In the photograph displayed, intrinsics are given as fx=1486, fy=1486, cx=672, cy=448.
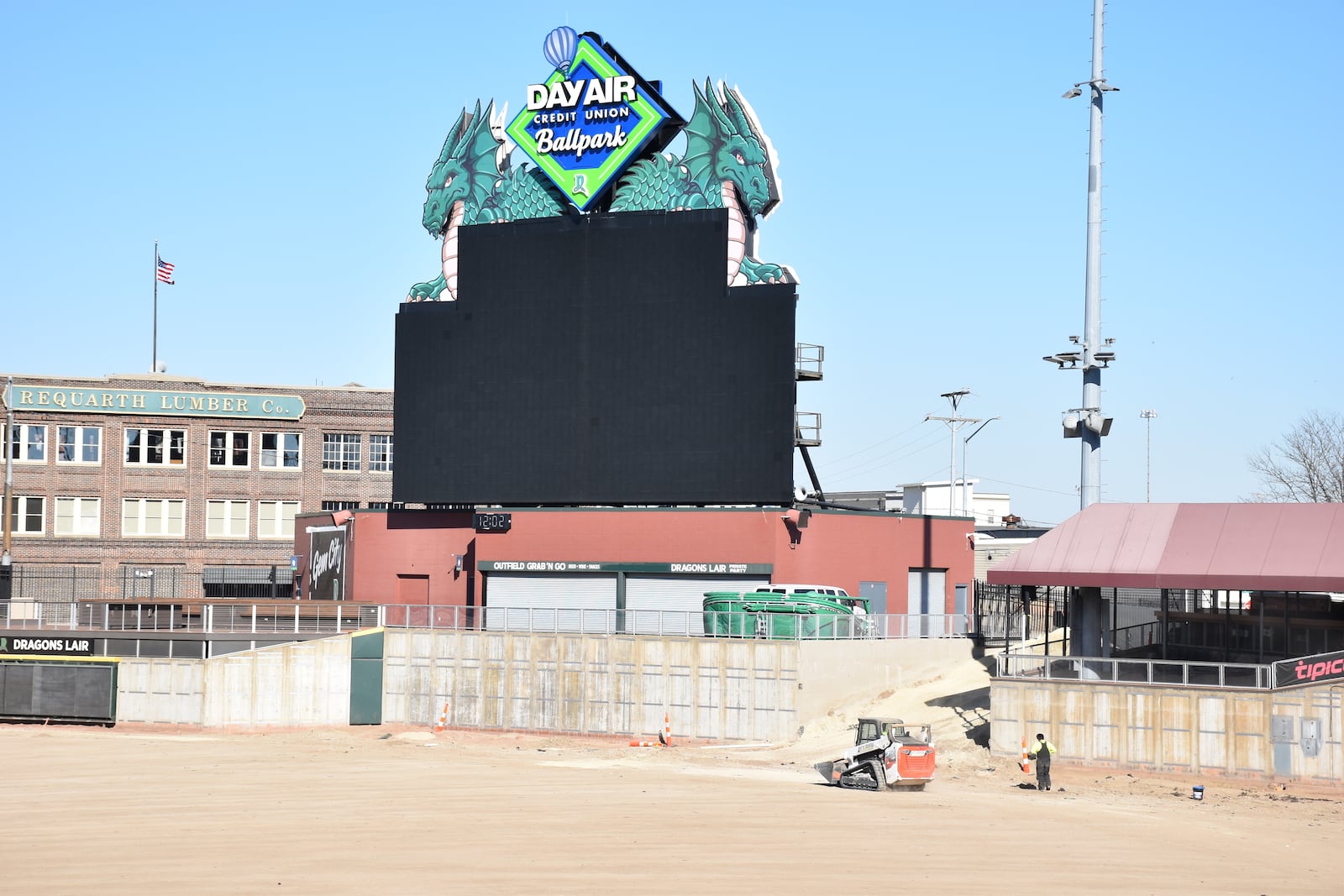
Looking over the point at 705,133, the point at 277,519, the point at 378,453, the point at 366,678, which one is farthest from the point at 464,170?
the point at 277,519

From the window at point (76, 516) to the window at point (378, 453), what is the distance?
1429 centimetres

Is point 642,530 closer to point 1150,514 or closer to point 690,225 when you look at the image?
point 690,225

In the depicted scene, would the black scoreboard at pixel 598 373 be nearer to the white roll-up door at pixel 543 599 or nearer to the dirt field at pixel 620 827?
the white roll-up door at pixel 543 599

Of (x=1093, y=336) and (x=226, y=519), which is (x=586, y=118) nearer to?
(x=1093, y=336)

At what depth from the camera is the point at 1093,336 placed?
45031mm

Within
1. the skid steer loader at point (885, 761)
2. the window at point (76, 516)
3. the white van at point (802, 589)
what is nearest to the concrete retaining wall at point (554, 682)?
the white van at point (802, 589)

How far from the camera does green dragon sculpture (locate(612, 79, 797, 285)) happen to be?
52312mm

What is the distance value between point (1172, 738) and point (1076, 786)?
285cm

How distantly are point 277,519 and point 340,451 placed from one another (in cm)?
494

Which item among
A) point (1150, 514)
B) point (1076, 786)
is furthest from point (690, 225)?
point (1076, 786)

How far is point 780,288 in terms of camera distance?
51.2 meters

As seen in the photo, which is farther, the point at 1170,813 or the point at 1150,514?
the point at 1150,514

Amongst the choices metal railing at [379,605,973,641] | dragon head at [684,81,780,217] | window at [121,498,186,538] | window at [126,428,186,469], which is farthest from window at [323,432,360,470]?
dragon head at [684,81,780,217]

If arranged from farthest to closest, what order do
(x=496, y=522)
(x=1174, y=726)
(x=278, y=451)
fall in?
1. (x=278, y=451)
2. (x=496, y=522)
3. (x=1174, y=726)
